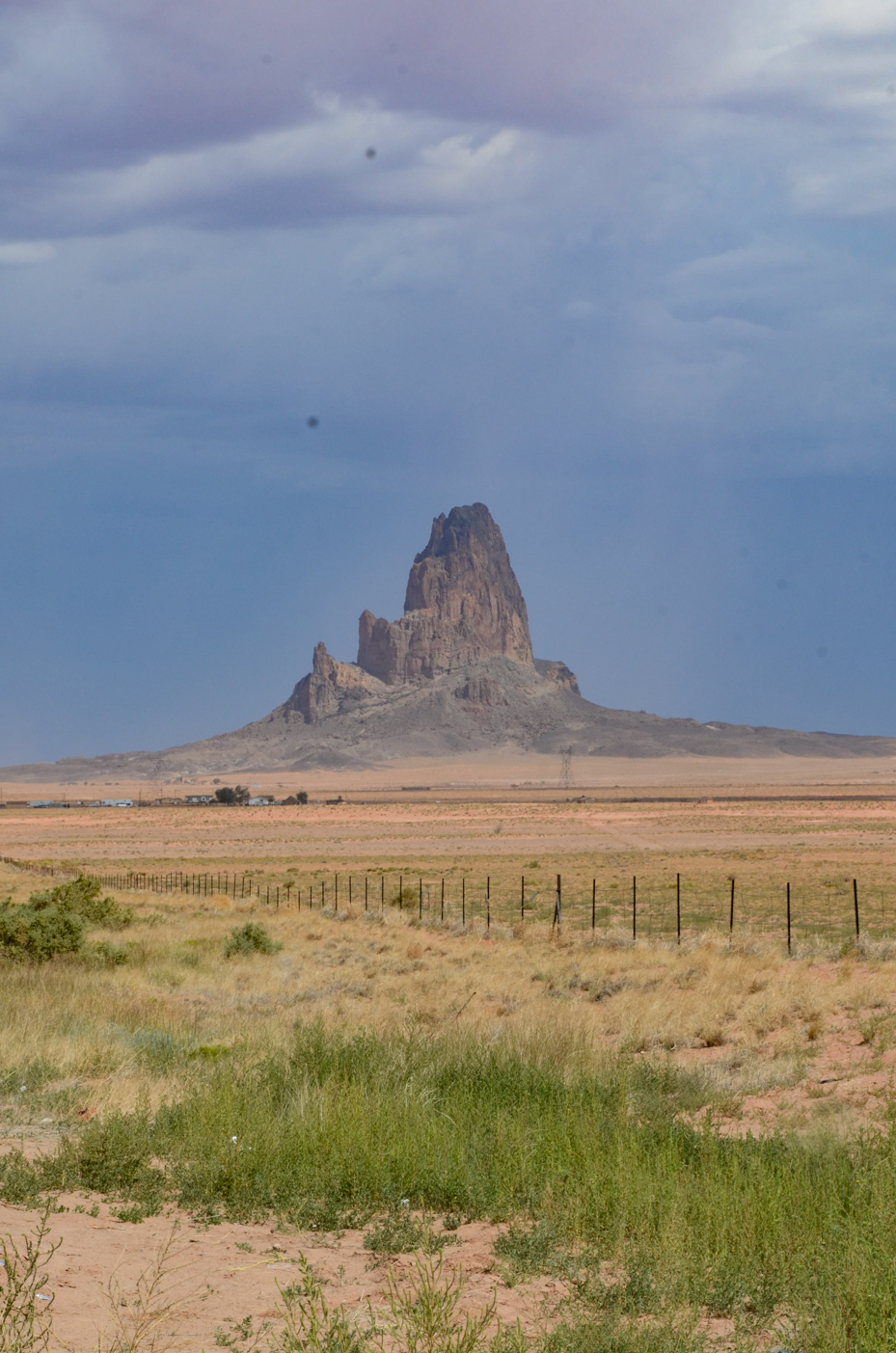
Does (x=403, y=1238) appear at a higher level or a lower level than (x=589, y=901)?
higher

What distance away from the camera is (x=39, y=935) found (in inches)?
924

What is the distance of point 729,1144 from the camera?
902 centimetres

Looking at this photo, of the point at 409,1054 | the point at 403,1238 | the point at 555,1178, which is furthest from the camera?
the point at 409,1054

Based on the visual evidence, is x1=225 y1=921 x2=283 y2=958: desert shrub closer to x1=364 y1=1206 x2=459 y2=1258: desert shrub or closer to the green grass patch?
the green grass patch

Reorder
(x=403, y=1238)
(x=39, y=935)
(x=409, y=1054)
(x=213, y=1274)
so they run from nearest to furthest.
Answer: (x=213, y=1274), (x=403, y=1238), (x=409, y=1054), (x=39, y=935)

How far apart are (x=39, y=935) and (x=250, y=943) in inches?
254

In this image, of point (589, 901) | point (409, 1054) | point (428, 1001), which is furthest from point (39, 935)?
point (589, 901)

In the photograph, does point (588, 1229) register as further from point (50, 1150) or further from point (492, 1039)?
point (492, 1039)

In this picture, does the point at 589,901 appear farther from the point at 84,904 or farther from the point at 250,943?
the point at 84,904

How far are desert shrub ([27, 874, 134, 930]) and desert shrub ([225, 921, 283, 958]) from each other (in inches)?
141

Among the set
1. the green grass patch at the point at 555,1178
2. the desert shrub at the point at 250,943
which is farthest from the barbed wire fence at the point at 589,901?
the green grass patch at the point at 555,1178

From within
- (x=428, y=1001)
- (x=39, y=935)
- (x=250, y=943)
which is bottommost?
(x=250, y=943)

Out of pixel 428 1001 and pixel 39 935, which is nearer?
pixel 428 1001

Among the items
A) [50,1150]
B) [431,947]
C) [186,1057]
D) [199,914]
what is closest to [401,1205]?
[50,1150]
